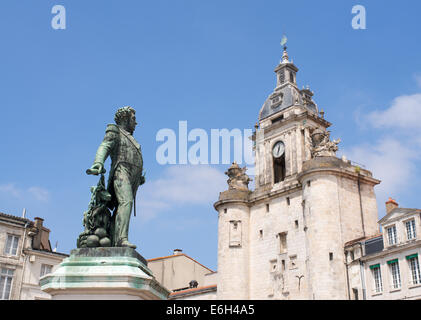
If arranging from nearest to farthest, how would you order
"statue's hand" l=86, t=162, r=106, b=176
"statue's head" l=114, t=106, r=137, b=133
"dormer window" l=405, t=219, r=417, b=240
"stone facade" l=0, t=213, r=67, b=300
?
"statue's hand" l=86, t=162, r=106, b=176
"statue's head" l=114, t=106, r=137, b=133
"dormer window" l=405, t=219, r=417, b=240
"stone facade" l=0, t=213, r=67, b=300

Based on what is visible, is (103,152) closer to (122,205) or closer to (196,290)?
(122,205)

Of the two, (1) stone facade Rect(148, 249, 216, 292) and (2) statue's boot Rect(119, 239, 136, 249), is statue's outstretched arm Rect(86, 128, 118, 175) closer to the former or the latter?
(2) statue's boot Rect(119, 239, 136, 249)

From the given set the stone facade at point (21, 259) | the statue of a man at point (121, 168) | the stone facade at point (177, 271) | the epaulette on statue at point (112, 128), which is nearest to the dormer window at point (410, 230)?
the stone facade at point (21, 259)

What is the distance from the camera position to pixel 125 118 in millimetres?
9383

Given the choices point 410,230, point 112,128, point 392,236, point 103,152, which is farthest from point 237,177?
point 103,152

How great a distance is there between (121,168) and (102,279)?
2.03 m

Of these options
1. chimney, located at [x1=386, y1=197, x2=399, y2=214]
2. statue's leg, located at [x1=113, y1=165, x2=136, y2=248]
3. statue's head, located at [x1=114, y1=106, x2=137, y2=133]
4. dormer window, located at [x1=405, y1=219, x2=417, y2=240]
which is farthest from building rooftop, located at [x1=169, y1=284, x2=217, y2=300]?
statue's leg, located at [x1=113, y1=165, x2=136, y2=248]

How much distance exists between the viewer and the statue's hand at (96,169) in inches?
321

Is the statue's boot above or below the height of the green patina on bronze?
below

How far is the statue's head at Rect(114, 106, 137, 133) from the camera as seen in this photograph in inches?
369

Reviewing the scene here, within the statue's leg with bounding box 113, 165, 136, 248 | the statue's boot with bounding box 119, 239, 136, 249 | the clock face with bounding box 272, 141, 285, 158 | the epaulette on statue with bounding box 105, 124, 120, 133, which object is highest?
the clock face with bounding box 272, 141, 285, 158

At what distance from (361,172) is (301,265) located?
1002 cm

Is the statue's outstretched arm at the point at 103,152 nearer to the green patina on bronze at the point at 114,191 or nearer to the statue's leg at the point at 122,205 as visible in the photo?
the green patina on bronze at the point at 114,191

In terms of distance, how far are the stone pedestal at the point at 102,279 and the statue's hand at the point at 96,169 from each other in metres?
1.27
